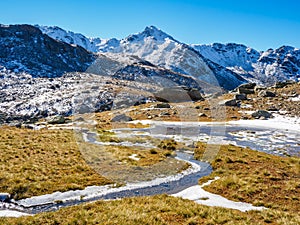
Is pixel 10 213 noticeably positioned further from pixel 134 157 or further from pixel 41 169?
pixel 134 157

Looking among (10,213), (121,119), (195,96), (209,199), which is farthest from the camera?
(195,96)

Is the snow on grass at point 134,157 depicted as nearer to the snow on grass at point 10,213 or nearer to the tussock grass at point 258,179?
the tussock grass at point 258,179

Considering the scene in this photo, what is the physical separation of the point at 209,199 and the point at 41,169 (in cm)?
1348

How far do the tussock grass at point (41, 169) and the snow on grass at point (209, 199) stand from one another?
6.28 metres

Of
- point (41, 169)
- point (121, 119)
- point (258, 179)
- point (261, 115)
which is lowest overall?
point (258, 179)

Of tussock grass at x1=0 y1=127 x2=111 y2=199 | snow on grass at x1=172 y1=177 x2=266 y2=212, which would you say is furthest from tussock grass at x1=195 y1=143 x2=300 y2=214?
tussock grass at x1=0 y1=127 x2=111 y2=199

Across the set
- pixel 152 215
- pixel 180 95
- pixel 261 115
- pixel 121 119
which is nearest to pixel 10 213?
pixel 152 215

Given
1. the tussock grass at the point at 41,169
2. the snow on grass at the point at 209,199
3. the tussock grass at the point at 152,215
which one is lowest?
the snow on grass at the point at 209,199

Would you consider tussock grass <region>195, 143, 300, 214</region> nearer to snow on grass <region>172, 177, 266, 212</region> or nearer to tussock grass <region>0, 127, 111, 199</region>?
snow on grass <region>172, 177, 266, 212</region>

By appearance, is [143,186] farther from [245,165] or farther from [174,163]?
[245,165]

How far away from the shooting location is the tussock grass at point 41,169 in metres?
17.9

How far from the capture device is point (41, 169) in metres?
21.5

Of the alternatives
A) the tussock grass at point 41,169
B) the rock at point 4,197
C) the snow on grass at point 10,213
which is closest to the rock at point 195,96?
the tussock grass at point 41,169

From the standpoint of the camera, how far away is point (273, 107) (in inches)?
2975
